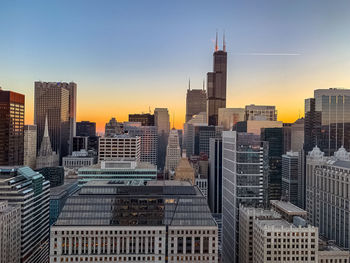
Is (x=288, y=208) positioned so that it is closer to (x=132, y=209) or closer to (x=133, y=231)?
(x=132, y=209)

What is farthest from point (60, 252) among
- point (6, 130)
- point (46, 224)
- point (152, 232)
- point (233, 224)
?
point (6, 130)

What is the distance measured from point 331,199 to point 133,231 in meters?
91.7

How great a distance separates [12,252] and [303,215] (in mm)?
98463

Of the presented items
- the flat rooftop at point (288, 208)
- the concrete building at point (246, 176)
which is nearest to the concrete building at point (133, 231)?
the flat rooftop at point (288, 208)

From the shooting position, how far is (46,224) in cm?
15050

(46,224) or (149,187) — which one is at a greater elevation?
(149,187)

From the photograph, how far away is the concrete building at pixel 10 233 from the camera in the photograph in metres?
110

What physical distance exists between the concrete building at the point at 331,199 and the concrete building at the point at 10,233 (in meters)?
121

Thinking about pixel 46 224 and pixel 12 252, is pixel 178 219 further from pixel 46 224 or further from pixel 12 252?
pixel 46 224

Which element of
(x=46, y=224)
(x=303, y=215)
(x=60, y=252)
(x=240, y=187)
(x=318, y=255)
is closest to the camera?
(x=60, y=252)

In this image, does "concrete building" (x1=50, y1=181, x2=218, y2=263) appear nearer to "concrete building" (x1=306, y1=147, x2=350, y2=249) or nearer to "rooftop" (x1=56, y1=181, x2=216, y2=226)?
"rooftop" (x1=56, y1=181, x2=216, y2=226)

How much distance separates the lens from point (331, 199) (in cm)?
14612

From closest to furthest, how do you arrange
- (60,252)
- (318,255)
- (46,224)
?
(60,252) → (318,255) → (46,224)

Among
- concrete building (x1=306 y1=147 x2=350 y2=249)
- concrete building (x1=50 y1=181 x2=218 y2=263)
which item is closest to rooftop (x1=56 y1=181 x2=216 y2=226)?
concrete building (x1=50 y1=181 x2=218 y2=263)
